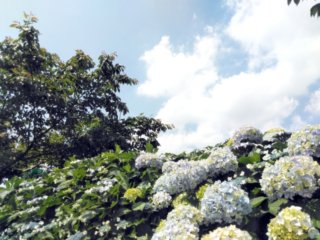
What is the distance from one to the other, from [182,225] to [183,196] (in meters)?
0.76

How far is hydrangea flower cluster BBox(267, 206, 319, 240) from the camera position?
8.58 ft

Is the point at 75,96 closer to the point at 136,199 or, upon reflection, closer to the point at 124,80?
the point at 124,80

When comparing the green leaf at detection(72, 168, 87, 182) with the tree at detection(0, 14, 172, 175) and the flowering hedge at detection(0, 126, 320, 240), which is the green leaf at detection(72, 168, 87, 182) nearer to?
the flowering hedge at detection(0, 126, 320, 240)

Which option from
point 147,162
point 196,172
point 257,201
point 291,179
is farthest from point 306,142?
point 147,162

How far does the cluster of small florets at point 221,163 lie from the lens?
3824mm

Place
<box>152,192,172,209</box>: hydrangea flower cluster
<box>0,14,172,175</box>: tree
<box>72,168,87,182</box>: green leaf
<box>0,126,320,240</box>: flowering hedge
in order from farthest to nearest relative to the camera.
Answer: <box>0,14,172,175</box>: tree, <box>72,168,87,182</box>: green leaf, <box>152,192,172,209</box>: hydrangea flower cluster, <box>0,126,320,240</box>: flowering hedge

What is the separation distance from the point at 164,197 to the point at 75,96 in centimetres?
1132

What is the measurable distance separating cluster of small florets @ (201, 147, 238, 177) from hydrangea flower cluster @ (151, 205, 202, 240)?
739mm

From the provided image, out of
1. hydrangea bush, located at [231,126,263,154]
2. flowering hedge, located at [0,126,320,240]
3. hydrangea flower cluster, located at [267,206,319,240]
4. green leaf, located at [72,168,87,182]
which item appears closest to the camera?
hydrangea flower cluster, located at [267,206,319,240]

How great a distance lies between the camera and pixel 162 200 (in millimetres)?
3783

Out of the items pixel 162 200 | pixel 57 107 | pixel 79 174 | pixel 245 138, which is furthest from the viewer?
pixel 57 107

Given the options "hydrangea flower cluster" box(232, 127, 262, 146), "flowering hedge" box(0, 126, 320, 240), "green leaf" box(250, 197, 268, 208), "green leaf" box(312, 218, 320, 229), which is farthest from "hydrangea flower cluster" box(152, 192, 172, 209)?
"green leaf" box(312, 218, 320, 229)

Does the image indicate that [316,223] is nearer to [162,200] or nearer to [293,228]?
[293,228]

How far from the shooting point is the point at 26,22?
13188 mm
